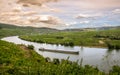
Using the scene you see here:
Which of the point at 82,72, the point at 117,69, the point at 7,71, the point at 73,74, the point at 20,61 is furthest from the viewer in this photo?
the point at 117,69

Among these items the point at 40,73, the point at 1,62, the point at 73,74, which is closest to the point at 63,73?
the point at 73,74

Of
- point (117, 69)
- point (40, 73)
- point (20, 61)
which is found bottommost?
point (117, 69)

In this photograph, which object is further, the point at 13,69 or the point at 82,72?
the point at 82,72

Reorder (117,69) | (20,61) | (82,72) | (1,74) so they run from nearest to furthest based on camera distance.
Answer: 1. (1,74)
2. (82,72)
3. (20,61)
4. (117,69)

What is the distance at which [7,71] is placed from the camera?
6228cm

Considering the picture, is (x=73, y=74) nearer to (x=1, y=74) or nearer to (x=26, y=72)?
(x=26, y=72)

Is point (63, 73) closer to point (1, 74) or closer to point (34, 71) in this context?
point (34, 71)

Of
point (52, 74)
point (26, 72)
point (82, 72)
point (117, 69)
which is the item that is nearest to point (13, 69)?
point (26, 72)

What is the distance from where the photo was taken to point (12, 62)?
7944cm

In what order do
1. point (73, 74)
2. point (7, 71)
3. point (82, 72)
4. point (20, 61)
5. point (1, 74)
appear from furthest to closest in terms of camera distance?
point (20, 61), point (82, 72), point (73, 74), point (7, 71), point (1, 74)

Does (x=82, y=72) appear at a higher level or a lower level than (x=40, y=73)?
lower

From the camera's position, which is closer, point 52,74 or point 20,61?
point 52,74

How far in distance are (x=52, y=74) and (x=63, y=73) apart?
502 centimetres

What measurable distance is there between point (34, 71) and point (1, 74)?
875cm
